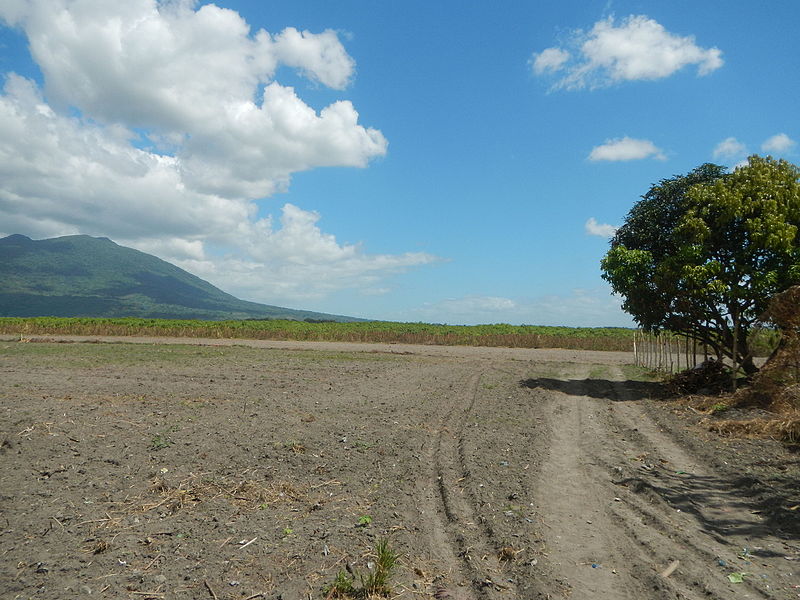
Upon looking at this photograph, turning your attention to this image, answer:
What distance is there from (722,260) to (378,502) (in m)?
14.1

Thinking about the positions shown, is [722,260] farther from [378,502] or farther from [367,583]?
[367,583]

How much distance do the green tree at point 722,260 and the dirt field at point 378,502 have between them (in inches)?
188

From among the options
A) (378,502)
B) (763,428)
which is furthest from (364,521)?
(763,428)

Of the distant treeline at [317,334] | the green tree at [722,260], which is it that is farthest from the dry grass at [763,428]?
the distant treeline at [317,334]

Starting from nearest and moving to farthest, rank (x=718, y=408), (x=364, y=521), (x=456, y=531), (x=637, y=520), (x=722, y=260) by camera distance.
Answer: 1. (x=456, y=531)
2. (x=364, y=521)
3. (x=637, y=520)
4. (x=718, y=408)
5. (x=722, y=260)

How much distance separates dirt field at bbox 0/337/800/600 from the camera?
412cm

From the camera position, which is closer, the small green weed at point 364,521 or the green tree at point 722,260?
the small green weed at point 364,521

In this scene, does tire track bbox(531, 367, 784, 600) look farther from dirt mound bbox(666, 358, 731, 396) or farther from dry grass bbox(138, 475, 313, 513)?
dirt mound bbox(666, 358, 731, 396)

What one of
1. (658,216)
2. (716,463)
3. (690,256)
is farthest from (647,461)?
(658,216)

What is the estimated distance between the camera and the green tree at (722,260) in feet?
46.0

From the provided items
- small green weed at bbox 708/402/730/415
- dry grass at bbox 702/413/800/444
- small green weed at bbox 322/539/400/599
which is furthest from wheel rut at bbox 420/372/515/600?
small green weed at bbox 708/402/730/415

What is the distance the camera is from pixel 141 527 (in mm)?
4855

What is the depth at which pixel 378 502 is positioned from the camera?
5781 mm

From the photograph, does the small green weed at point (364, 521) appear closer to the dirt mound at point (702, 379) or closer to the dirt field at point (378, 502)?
→ the dirt field at point (378, 502)
